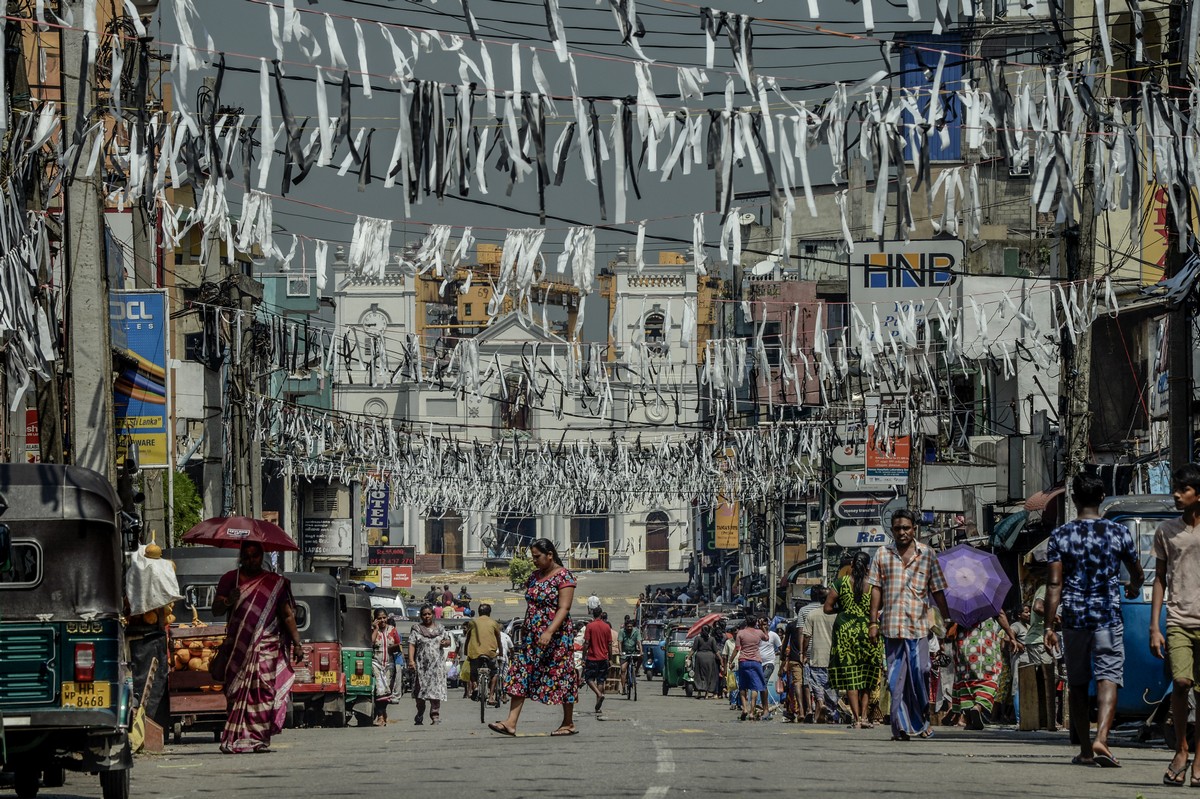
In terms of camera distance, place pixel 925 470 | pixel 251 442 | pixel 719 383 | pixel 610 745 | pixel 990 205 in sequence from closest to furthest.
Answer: pixel 610 745
pixel 719 383
pixel 251 442
pixel 925 470
pixel 990 205

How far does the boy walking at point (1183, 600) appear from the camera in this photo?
36.5 ft

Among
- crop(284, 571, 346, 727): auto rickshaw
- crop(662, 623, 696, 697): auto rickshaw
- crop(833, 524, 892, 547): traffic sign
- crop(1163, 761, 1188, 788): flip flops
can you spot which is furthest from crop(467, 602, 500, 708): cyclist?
crop(1163, 761, 1188, 788): flip flops

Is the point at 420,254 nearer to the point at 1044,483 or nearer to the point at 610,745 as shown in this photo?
the point at 610,745

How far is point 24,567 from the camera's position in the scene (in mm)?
11656

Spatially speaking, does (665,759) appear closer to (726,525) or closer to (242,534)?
(242,534)

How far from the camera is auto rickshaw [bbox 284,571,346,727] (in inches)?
989

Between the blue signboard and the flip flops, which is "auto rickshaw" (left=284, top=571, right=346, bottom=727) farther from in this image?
the blue signboard

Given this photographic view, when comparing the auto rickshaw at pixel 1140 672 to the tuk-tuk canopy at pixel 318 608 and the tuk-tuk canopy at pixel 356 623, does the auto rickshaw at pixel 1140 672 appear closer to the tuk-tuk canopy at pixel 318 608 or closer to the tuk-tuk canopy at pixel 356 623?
the tuk-tuk canopy at pixel 318 608

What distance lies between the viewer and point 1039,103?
16625 millimetres

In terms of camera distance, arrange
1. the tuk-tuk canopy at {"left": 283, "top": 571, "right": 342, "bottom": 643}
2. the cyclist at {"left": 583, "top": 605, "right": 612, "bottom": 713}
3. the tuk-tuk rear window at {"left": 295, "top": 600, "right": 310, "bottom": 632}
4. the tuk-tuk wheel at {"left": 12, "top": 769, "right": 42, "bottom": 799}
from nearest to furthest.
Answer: the tuk-tuk wheel at {"left": 12, "top": 769, "right": 42, "bottom": 799}
the tuk-tuk rear window at {"left": 295, "top": 600, "right": 310, "bottom": 632}
the tuk-tuk canopy at {"left": 283, "top": 571, "right": 342, "bottom": 643}
the cyclist at {"left": 583, "top": 605, "right": 612, "bottom": 713}

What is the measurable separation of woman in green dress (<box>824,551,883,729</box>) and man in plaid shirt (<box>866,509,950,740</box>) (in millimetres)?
2482

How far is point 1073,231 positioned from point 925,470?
9372mm

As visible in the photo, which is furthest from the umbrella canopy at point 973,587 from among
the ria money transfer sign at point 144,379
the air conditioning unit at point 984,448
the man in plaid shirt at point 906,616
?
the air conditioning unit at point 984,448

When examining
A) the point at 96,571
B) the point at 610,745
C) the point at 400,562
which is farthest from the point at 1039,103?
the point at 400,562
